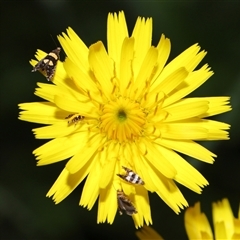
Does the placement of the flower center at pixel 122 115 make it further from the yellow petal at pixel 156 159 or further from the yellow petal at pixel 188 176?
the yellow petal at pixel 188 176

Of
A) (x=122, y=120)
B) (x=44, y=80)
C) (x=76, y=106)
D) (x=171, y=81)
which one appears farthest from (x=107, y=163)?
(x=44, y=80)

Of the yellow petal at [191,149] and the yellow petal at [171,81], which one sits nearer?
the yellow petal at [171,81]

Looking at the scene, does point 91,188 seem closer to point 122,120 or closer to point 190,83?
point 122,120

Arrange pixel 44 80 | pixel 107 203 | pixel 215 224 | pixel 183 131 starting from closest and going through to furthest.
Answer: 1. pixel 183 131
2. pixel 107 203
3. pixel 215 224
4. pixel 44 80

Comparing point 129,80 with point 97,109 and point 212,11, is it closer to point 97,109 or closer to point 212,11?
point 97,109

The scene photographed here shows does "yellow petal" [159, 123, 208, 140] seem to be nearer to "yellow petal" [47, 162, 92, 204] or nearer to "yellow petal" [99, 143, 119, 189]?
"yellow petal" [99, 143, 119, 189]

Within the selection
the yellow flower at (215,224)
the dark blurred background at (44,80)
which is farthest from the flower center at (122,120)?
the dark blurred background at (44,80)

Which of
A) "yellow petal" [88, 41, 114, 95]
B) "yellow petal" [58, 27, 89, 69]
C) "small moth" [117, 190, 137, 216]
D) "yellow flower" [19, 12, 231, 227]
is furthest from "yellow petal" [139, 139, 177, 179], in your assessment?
"yellow petal" [58, 27, 89, 69]

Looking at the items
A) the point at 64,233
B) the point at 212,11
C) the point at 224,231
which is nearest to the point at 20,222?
the point at 64,233
